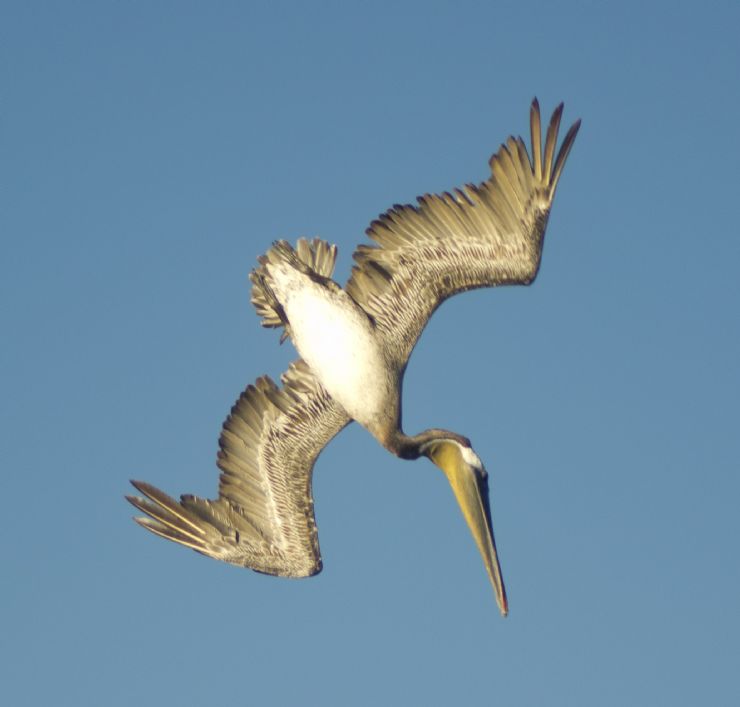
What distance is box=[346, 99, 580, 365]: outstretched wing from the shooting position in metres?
21.7

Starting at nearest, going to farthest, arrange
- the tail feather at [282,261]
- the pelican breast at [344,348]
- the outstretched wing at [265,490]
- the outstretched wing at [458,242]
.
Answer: the outstretched wing at [458,242] < the pelican breast at [344,348] < the tail feather at [282,261] < the outstretched wing at [265,490]

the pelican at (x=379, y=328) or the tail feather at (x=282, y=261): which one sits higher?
the tail feather at (x=282, y=261)

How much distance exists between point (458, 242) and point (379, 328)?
1.43 m

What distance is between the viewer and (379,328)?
2239cm

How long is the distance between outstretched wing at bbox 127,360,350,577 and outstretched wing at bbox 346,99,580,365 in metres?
1.83

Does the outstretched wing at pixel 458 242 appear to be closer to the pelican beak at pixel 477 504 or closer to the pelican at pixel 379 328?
the pelican at pixel 379 328

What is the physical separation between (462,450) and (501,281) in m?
2.09

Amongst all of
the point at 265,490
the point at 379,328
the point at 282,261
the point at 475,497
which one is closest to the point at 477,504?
the point at 475,497

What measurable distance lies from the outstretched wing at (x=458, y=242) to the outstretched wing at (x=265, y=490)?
183 cm

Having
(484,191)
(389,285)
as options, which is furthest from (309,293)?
(484,191)

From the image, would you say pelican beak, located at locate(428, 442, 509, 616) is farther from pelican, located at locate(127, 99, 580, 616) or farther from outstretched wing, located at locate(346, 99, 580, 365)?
outstretched wing, located at locate(346, 99, 580, 365)

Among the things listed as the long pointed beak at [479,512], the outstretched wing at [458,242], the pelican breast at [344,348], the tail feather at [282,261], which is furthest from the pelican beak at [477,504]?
the tail feather at [282,261]

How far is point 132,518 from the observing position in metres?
23.0

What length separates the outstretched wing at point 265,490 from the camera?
2316cm
